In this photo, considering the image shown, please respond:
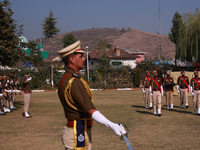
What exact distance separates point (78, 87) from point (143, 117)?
37.8 feet

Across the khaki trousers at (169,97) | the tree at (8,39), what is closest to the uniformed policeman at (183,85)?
the khaki trousers at (169,97)

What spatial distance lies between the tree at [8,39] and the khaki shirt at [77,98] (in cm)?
1550

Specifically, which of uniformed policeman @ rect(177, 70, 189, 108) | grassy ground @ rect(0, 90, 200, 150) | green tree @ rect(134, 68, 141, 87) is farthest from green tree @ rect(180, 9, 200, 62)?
grassy ground @ rect(0, 90, 200, 150)

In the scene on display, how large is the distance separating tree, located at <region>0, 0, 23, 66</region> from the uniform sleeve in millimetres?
15706

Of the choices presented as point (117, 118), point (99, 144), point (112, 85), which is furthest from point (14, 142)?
point (112, 85)

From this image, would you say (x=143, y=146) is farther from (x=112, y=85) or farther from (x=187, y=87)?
(x=112, y=85)

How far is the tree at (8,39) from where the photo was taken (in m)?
18.8

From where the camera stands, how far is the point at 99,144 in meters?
9.40

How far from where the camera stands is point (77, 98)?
→ 382cm

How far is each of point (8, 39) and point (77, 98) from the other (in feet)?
55.4

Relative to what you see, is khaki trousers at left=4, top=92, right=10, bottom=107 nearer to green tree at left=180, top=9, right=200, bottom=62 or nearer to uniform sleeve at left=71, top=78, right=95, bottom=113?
uniform sleeve at left=71, top=78, right=95, bottom=113

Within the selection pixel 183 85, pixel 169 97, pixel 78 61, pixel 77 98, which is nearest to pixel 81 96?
pixel 77 98

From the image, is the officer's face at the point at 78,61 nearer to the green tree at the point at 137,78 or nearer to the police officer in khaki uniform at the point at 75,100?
the police officer in khaki uniform at the point at 75,100

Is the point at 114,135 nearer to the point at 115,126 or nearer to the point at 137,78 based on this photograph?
the point at 115,126
